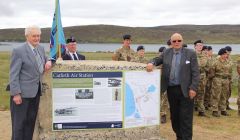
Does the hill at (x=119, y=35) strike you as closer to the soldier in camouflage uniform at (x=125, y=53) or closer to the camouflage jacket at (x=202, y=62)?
the camouflage jacket at (x=202, y=62)

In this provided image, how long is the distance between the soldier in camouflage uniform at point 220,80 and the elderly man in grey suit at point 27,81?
→ 21.3 ft

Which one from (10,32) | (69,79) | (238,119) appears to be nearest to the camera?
(69,79)

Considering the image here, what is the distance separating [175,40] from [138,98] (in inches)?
49.3

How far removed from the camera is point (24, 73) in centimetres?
679

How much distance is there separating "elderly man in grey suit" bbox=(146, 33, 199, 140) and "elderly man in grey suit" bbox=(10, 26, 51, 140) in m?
2.06

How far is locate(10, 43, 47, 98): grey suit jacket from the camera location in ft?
21.9

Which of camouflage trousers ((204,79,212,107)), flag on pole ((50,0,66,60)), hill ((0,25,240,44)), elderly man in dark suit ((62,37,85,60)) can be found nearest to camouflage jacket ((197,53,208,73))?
camouflage trousers ((204,79,212,107))

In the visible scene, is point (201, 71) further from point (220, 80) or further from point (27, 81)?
point (27, 81)

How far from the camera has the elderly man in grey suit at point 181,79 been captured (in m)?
7.95

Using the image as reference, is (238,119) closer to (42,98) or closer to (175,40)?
(175,40)

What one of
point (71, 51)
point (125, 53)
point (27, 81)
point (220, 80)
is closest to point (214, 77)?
point (220, 80)

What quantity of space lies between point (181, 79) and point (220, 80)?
4885 mm

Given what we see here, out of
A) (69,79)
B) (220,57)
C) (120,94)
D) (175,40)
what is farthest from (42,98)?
(220,57)

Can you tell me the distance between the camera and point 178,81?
8.03m
